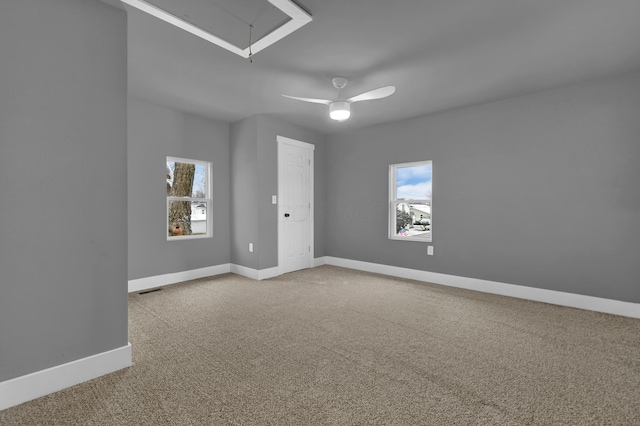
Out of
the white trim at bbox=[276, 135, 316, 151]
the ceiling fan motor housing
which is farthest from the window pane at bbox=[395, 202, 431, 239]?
the ceiling fan motor housing

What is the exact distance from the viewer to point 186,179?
4.62 m

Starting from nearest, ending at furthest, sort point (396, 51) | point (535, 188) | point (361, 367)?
1. point (361, 367)
2. point (396, 51)
3. point (535, 188)

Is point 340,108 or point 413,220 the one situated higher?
point 340,108

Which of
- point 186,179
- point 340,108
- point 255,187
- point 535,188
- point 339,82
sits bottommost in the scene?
point 535,188

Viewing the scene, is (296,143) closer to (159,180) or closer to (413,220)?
(159,180)

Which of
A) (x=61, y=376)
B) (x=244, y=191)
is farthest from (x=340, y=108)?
(x=61, y=376)

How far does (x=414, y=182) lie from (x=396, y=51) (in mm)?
2507

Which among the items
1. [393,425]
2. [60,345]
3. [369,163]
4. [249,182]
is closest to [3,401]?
[60,345]

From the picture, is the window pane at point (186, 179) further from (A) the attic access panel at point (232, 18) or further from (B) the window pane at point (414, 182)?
(B) the window pane at point (414, 182)

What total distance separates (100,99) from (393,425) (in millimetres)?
2686

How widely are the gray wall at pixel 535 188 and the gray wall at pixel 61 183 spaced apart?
154 inches

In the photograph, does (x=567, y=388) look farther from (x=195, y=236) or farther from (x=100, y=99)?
(x=195, y=236)

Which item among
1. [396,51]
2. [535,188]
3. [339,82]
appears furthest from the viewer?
[535,188]

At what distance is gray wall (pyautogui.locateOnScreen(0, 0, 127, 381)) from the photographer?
1.70 m
